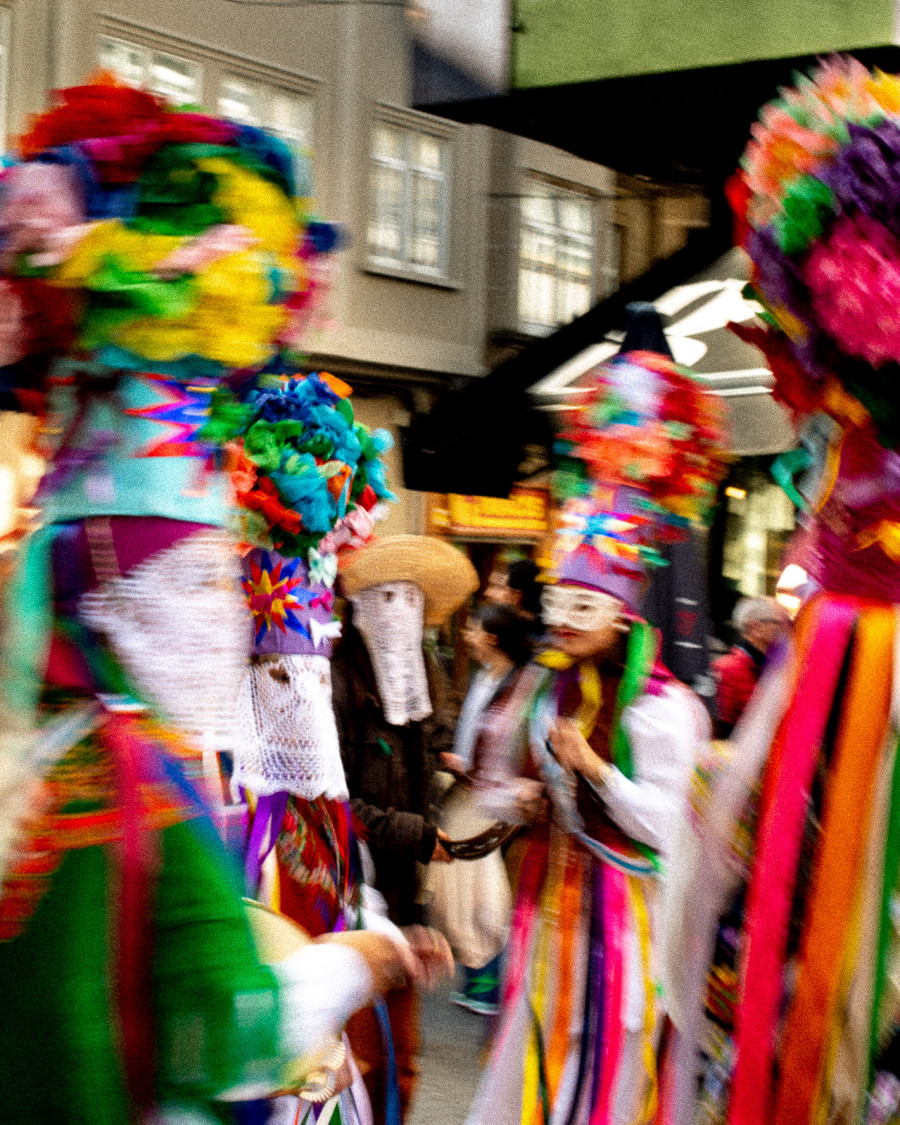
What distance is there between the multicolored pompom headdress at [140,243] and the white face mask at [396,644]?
290cm

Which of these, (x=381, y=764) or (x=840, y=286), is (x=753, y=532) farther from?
(x=840, y=286)

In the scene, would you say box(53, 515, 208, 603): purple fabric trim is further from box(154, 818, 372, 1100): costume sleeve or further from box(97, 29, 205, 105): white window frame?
box(97, 29, 205, 105): white window frame

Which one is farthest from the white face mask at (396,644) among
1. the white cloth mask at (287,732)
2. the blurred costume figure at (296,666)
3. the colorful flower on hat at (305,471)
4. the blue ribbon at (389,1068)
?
the blue ribbon at (389,1068)

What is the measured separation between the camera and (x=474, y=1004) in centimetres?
723

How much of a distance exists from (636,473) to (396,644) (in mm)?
1428

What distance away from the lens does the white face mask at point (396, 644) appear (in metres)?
4.94

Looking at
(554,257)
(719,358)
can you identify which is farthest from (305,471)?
(554,257)

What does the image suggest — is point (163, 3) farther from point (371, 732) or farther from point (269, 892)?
point (269, 892)

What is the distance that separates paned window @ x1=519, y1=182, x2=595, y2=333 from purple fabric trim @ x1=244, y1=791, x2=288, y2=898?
12.8m

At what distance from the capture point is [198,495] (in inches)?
78.4

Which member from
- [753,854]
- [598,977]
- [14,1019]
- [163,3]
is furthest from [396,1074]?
[163,3]

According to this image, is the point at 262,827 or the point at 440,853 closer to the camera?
the point at 262,827

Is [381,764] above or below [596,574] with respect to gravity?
below

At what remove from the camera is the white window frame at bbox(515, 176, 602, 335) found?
639 inches
